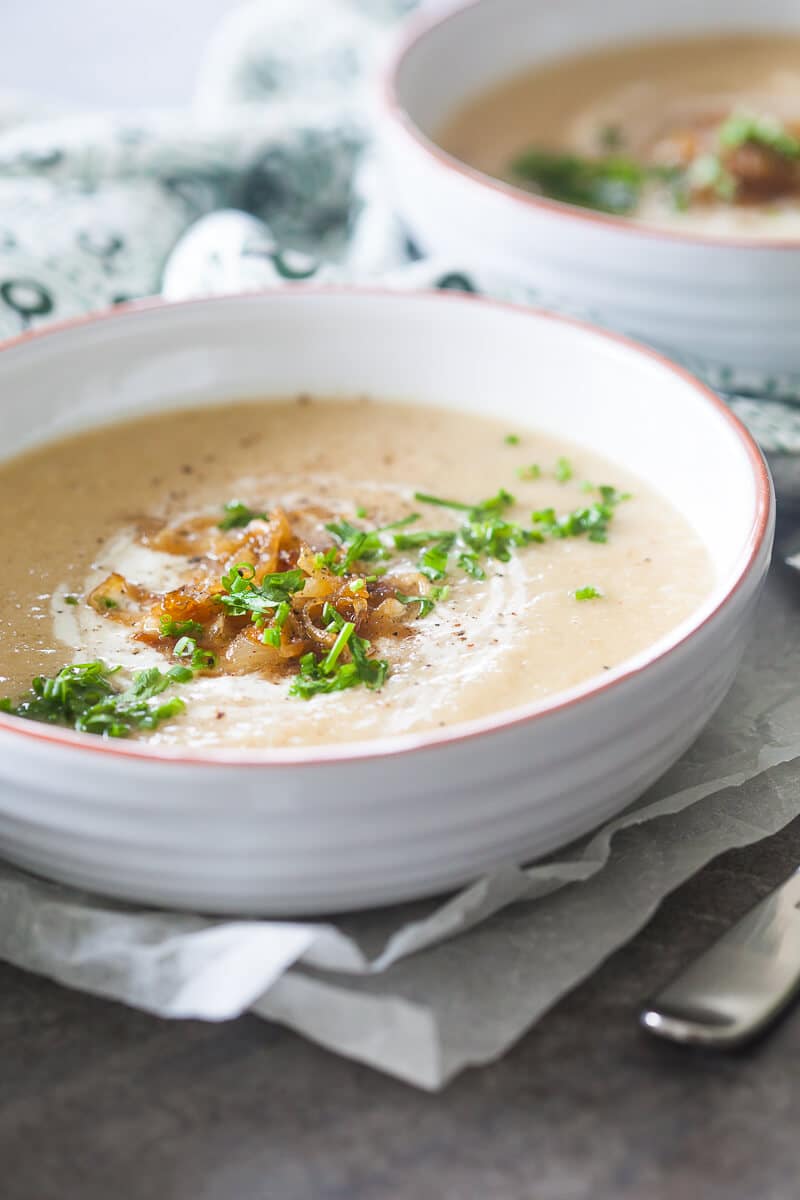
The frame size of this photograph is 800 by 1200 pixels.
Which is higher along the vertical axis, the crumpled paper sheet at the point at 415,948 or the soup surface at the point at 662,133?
the crumpled paper sheet at the point at 415,948

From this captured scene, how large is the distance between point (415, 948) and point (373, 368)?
126 centimetres

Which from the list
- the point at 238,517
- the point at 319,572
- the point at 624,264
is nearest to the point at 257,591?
the point at 319,572

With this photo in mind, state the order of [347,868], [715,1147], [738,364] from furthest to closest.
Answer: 1. [738,364]
2. [347,868]
3. [715,1147]

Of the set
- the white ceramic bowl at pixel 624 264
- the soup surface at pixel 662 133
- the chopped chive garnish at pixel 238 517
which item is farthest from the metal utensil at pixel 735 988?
the soup surface at pixel 662 133

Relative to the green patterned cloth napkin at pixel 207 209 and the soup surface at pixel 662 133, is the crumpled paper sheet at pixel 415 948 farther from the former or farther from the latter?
the soup surface at pixel 662 133

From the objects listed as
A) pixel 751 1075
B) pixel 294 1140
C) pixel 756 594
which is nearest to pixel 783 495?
pixel 756 594

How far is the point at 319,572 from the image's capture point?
2.01m

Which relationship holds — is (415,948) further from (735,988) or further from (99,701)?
(99,701)

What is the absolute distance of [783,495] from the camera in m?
2.47

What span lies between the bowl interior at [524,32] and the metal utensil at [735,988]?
2412 mm

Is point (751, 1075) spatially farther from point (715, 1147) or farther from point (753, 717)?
point (753, 717)

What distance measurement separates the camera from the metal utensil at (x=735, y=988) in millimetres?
1519

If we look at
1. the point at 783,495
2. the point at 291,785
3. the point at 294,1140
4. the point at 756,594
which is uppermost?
the point at 291,785

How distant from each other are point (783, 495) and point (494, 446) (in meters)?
0.47
